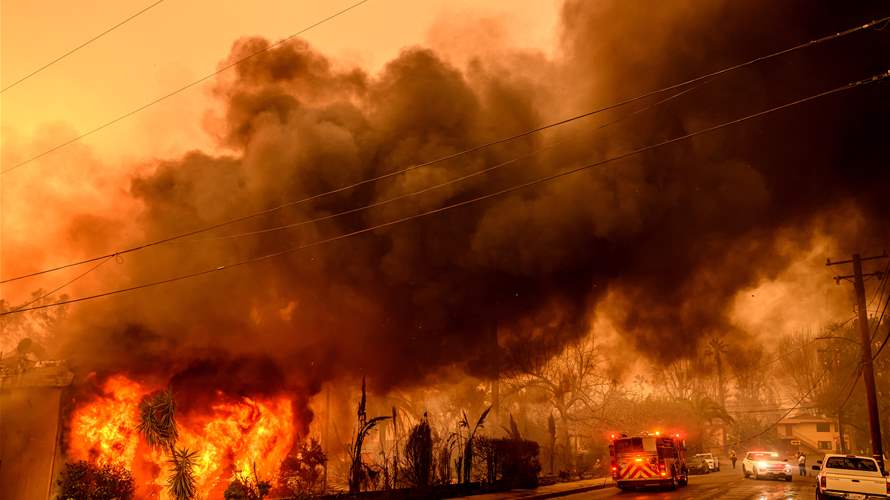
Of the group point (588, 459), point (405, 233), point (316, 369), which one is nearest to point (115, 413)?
point (316, 369)

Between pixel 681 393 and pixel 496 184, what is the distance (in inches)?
1699

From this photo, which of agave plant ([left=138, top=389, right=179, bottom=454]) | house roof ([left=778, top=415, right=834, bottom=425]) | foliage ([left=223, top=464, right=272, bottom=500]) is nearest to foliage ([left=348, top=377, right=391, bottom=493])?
foliage ([left=223, top=464, right=272, bottom=500])

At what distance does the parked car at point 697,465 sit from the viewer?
38875mm

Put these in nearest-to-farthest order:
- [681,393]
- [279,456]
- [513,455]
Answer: [279,456] → [513,455] → [681,393]

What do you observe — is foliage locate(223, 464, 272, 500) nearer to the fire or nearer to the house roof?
the fire

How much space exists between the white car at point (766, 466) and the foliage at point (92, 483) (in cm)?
2753

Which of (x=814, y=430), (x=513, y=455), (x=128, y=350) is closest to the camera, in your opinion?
(x=128, y=350)

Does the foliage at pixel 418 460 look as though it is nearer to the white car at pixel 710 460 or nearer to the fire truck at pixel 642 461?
the fire truck at pixel 642 461

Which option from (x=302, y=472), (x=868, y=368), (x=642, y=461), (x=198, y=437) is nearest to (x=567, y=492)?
(x=642, y=461)

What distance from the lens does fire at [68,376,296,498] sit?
15.7 metres

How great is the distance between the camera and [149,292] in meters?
18.0

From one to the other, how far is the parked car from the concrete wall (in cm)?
3344

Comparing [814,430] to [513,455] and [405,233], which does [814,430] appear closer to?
[513,455]

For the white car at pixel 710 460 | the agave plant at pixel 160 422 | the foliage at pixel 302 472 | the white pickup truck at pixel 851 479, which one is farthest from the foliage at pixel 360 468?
the white car at pixel 710 460
